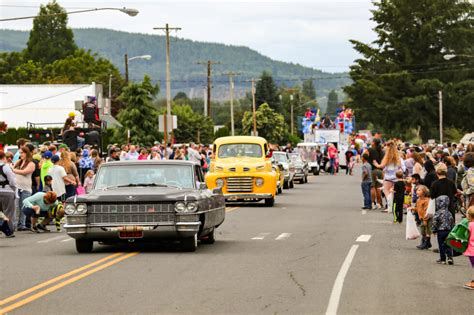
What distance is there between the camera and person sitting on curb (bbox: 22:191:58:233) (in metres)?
23.8

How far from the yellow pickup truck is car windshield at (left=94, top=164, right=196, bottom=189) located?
14.2m

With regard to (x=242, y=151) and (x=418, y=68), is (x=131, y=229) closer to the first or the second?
(x=242, y=151)

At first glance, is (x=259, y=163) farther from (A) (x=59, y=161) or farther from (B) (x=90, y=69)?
(B) (x=90, y=69)

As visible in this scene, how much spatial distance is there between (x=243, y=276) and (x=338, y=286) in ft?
5.27

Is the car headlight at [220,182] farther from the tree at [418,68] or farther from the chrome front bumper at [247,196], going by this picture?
the tree at [418,68]

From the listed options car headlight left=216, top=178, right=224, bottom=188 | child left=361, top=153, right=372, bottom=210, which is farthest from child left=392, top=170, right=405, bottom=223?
car headlight left=216, top=178, right=224, bottom=188

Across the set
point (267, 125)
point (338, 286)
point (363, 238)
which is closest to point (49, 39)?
point (267, 125)

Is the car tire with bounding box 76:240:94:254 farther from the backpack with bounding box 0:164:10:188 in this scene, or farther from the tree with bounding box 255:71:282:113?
the tree with bounding box 255:71:282:113

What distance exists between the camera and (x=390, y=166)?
95.6ft

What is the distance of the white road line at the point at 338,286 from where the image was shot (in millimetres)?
12106

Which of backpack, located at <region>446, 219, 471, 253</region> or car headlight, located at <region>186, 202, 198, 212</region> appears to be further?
car headlight, located at <region>186, 202, 198, 212</region>

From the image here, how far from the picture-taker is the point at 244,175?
3369cm

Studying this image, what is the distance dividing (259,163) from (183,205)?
16203 mm

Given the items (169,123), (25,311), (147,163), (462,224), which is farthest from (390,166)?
(169,123)
